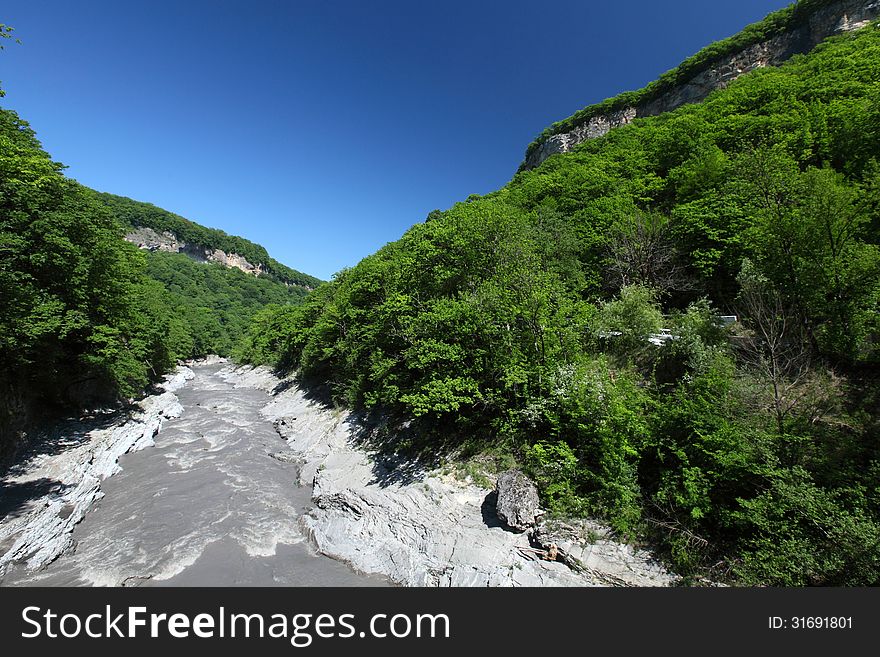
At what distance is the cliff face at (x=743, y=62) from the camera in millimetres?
38344

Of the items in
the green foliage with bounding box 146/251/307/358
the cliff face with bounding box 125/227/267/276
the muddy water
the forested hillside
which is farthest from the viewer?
the cliff face with bounding box 125/227/267/276

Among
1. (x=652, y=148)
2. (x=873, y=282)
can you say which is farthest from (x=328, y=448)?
(x=652, y=148)

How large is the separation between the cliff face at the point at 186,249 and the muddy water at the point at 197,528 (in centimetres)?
14850

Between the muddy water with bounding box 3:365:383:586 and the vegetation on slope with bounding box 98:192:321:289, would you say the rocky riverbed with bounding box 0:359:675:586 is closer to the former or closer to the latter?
the muddy water with bounding box 3:365:383:586

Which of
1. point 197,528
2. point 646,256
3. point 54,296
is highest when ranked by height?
point 646,256

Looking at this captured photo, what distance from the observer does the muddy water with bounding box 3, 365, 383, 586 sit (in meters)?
10.3

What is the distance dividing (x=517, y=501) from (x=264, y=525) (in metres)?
9.74

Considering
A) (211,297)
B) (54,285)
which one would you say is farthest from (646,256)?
(211,297)

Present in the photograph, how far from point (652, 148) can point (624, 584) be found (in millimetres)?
39085

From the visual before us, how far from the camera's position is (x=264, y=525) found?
43.2 ft

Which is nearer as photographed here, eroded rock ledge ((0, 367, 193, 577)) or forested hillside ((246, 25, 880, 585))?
forested hillside ((246, 25, 880, 585))

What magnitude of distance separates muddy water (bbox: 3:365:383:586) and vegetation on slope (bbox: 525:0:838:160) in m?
73.5

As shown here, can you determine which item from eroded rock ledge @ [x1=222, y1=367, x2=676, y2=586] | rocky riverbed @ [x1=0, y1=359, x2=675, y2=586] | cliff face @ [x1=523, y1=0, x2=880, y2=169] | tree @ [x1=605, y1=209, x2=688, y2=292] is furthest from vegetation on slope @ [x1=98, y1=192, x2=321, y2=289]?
tree @ [x1=605, y1=209, x2=688, y2=292]

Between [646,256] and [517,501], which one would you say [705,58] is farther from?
[517,501]
